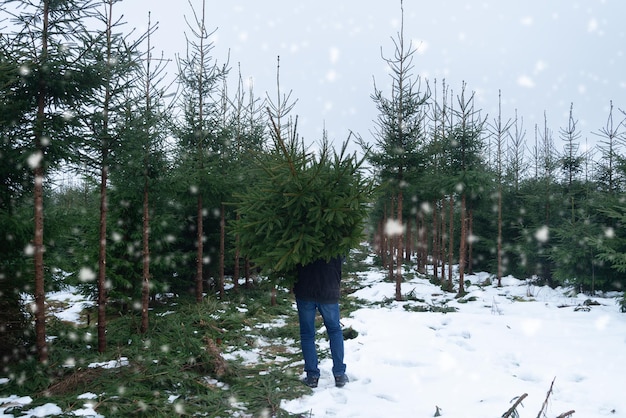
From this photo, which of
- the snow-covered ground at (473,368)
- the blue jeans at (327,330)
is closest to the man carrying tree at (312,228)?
the blue jeans at (327,330)

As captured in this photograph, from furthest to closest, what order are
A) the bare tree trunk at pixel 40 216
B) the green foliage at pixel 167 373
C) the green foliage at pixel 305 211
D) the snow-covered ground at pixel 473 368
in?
the bare tree trunk at pixel 40 216 < the green foliage at pixel 305 211 < the green foliage at pixel 167 373 < the snow-covered ground at pixel 473 368

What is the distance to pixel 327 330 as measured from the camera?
547 centimetres

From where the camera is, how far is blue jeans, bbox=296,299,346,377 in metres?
5.41

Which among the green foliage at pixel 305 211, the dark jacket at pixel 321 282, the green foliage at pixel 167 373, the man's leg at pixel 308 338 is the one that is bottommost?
the green foliage at pixel 167 373

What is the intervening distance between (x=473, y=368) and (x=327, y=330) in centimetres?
256

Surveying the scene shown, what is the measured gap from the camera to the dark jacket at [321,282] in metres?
5.43

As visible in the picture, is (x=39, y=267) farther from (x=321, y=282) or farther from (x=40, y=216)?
(x=321, y=282)

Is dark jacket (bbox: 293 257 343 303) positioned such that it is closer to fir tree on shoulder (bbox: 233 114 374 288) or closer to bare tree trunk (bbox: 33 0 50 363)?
fir tree on shoulder (bbox: 233 114 374 288)

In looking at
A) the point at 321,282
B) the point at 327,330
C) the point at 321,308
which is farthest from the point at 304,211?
the point at 327,330

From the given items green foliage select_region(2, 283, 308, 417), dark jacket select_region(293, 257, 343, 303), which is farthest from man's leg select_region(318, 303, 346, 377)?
green foliage select_region(2, 283, 308, 417)

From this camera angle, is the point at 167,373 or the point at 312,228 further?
the point at 167,373

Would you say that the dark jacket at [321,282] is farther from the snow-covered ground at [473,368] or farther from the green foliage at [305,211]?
the snow-covered ground at [473,368]

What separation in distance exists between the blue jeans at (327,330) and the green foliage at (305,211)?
582 millimetres

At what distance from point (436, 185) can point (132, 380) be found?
16360mm
